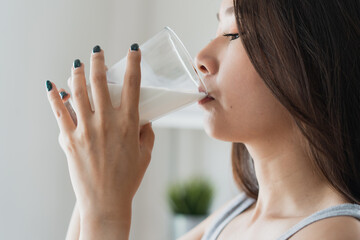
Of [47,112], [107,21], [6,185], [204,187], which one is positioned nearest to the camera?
[6,185]

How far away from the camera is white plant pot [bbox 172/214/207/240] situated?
1.92m

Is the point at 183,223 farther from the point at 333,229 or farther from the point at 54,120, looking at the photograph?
the point at 333,229

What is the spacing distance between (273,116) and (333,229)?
0.72 ft

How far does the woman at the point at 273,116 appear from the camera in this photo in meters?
0.75

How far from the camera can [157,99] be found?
0.78m

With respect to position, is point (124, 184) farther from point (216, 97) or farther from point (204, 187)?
point (204, 187)

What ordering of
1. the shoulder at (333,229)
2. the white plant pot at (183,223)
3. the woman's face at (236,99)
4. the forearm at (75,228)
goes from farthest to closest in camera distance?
the white plant pot at (183,223), the forearm at (75,228), the woman's face at (236,99), the shoulder at (333,229)

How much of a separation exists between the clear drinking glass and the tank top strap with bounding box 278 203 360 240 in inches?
10.9

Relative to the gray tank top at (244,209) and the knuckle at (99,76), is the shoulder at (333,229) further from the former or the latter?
the knuckle at (99,76)

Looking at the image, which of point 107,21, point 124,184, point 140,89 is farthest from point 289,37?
point 107,21

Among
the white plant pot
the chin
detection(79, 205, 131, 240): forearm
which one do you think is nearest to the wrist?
detection(79, 205, 131, 240): forearm

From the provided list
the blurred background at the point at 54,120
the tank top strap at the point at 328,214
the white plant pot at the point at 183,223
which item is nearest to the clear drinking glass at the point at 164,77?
the tank top strap at the point at 328,214

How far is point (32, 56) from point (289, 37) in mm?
1040

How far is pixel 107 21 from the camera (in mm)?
1882
